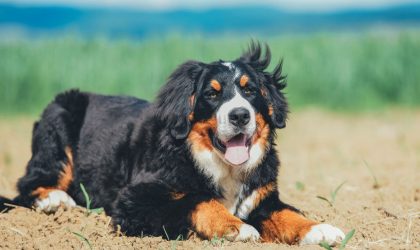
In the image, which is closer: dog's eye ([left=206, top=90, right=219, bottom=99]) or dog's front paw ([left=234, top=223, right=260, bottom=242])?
dog's front paw ([left=234, top=223, right=260, bottom=242])

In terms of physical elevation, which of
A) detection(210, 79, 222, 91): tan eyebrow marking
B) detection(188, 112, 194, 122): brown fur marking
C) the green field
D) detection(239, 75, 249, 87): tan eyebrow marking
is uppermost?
detection(239, 75, 249, 87): tan eyebrow marking

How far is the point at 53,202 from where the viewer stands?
6148 millimetres

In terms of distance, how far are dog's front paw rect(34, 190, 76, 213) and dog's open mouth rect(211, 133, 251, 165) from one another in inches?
74.1

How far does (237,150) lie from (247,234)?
2.56 feet

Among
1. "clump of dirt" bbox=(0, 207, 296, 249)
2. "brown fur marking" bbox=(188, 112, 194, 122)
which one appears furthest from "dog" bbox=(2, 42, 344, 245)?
"clump of dirt" bbox=(0, 207, 296, 249)

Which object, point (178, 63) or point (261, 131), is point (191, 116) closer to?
point (261, 131)

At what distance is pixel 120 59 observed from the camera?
58.7 feet

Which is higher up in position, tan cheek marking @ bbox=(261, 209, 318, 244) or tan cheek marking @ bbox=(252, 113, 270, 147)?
tan cheek marking @ bbox=(252, 113, 270, 147)

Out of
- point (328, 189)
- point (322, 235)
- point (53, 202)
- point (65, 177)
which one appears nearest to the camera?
point (322, 235)

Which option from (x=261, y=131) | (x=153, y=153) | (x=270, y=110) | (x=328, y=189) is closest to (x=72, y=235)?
(x=153, y=153)

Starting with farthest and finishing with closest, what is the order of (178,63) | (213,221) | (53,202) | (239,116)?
1. (178,63)
2. (53,202)
3. (239,116)
4. (213,221)

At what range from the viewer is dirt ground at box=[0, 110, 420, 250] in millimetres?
5039

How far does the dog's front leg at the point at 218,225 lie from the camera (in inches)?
191

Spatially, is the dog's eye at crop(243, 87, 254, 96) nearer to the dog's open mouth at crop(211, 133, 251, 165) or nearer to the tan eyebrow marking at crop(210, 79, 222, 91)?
the tan eyebrow marking at crop(210, 79, 222, 91)
